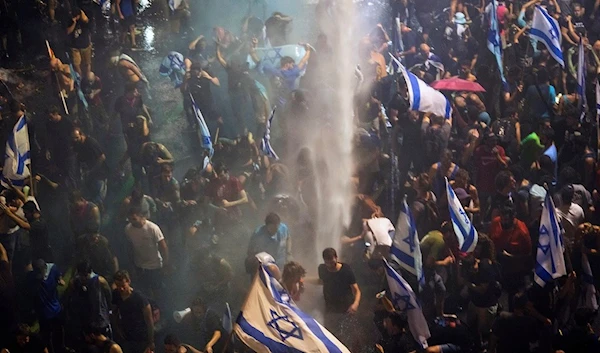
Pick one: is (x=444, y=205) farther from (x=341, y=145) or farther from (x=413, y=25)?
(x=413, y=25)

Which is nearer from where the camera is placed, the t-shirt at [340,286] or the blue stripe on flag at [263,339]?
the blue stripe on flag at [263,339]

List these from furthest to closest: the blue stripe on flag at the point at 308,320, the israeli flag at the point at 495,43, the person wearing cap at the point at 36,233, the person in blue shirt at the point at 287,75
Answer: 1. the person in blue shirt at the point at 287,75
2. the israeli flag at the point at 495,43
3. the person wearing cap at the point at 36,233
4. the blue stripe on flag at the point at 308,320

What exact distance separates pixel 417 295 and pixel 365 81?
22.2ft

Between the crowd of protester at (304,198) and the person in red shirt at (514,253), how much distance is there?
2 centimetres

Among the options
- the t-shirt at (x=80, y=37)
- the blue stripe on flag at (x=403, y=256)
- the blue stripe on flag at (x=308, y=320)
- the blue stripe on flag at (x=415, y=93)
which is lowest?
the blue stripe on flag at (x=403, y=256)

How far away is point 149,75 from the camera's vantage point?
56.3 ft

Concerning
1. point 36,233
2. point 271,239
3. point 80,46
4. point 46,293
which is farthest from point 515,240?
point 80,46

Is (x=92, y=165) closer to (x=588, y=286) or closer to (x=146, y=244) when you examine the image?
(x=146, y=244)

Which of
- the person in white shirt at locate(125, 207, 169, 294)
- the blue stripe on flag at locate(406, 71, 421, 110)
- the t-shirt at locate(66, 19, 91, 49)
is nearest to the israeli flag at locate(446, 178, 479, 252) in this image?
the blue stripe on flag at locate(406, 71, 421, 110)

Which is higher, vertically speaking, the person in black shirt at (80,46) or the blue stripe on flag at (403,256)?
the person in black shirt at (80,46)

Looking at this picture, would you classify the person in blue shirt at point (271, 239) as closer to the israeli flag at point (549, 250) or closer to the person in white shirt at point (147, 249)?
the person in white shirt at point (147, 249)

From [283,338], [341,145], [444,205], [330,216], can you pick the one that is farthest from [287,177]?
[283,338]

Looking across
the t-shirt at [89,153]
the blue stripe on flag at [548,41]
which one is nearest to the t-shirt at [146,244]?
the t-shirt at [89,153]

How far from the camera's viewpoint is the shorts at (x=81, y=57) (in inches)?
619
